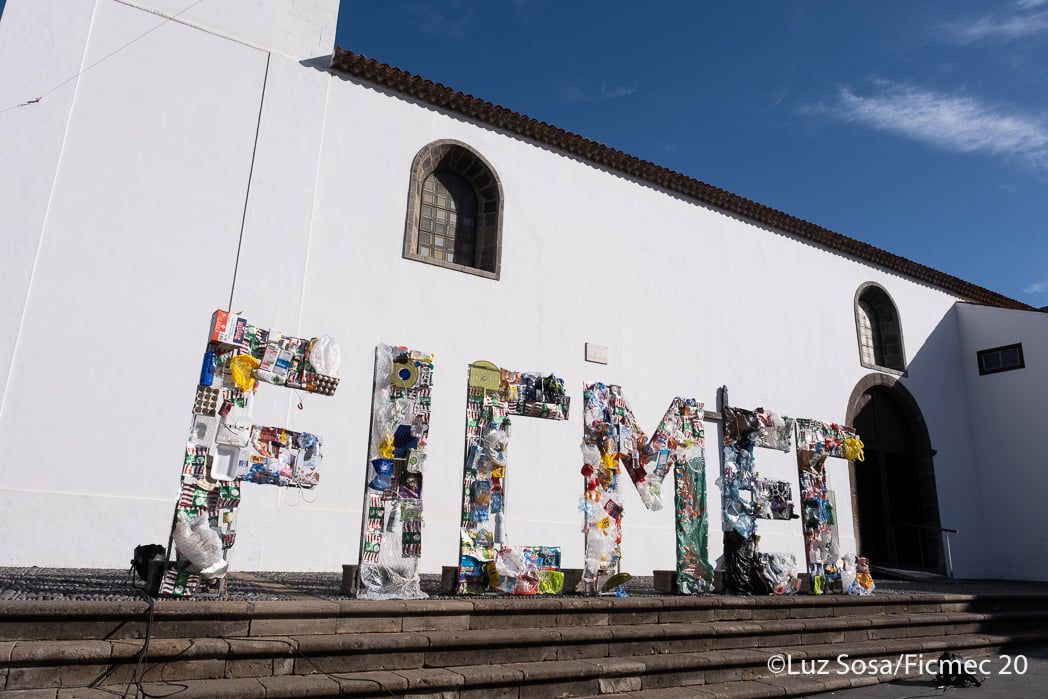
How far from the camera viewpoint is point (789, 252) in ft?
44.7

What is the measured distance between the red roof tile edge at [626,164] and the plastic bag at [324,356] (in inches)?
203

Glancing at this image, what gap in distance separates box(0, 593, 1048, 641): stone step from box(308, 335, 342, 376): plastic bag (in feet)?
6.12

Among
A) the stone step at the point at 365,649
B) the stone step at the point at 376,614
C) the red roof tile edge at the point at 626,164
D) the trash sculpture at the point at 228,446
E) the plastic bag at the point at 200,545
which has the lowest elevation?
the stone step at the point at 365,649

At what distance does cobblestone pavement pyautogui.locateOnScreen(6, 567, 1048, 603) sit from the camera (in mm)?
4941

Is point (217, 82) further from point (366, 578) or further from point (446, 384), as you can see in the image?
point (366, 578)

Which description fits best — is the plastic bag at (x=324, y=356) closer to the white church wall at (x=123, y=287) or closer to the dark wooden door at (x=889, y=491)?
the white church wall at (x=123, y=287)

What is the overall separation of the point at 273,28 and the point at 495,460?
6508 mm

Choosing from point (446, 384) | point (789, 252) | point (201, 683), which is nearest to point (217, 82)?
point (446, 384)

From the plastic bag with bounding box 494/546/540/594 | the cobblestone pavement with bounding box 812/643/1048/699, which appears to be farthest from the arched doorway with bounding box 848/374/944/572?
the plastic bag with bounding box 494/546/540/594

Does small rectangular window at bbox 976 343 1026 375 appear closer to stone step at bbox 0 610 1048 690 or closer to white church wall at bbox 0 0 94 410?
stone step at bbox 0 610 1048 690

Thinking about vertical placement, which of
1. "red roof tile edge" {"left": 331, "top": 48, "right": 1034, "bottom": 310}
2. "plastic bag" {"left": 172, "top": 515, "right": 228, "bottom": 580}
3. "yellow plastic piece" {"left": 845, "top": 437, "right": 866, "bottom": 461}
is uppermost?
"red roof tile edge" {"left": 331, "top": 48, "right": 1034, "bottom": 310}

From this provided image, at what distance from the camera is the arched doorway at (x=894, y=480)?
44.6ft

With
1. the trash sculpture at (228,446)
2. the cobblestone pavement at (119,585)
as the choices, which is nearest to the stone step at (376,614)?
the cobblestone pavement at (119,585)

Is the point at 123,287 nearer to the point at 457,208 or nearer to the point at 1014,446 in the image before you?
the point at 457,208
